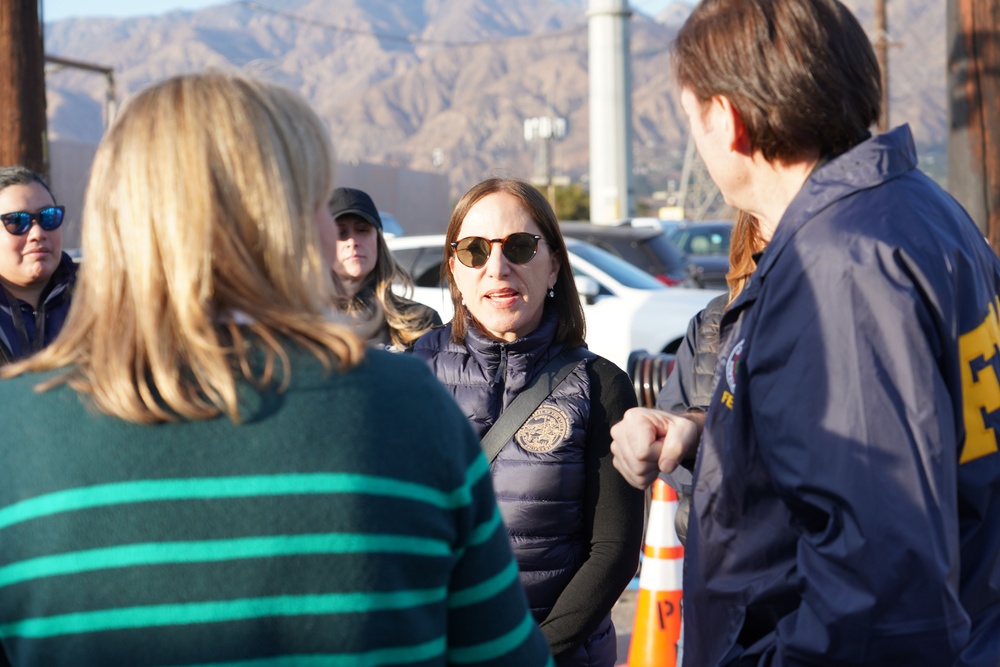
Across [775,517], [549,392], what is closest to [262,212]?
[775,517]

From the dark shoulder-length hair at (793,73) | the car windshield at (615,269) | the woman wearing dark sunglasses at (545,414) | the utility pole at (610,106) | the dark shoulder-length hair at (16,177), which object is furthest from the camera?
the utility pole at (610,106)

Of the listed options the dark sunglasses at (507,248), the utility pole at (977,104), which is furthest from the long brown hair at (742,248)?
the utility pole at (977,104)

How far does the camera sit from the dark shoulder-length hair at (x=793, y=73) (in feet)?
5.70

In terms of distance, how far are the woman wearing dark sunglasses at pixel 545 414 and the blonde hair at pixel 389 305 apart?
128 centimetres

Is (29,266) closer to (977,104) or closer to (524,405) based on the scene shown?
(524,405)

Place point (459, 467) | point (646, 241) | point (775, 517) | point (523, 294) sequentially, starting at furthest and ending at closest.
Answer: point (646, 241) < point (523, 294) < point (775, 517) < point (459, 467)

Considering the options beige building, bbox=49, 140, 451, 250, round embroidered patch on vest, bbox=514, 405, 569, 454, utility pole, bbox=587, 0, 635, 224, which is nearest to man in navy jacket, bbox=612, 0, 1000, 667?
round embroidered patch on vest, bbox=514, 405, 569, 454

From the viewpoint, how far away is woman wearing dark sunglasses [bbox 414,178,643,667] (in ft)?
8.86

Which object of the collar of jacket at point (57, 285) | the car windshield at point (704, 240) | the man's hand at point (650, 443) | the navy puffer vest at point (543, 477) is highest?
the car windshield at point (704, 240)

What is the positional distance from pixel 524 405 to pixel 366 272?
226 centimetres

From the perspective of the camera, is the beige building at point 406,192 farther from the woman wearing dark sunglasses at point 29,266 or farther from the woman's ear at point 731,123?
the woman's ear at point 731,123

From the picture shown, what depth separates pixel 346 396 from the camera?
1.33 m

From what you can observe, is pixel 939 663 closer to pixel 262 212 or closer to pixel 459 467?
pixel 459 467

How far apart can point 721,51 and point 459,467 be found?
35.2 inches
